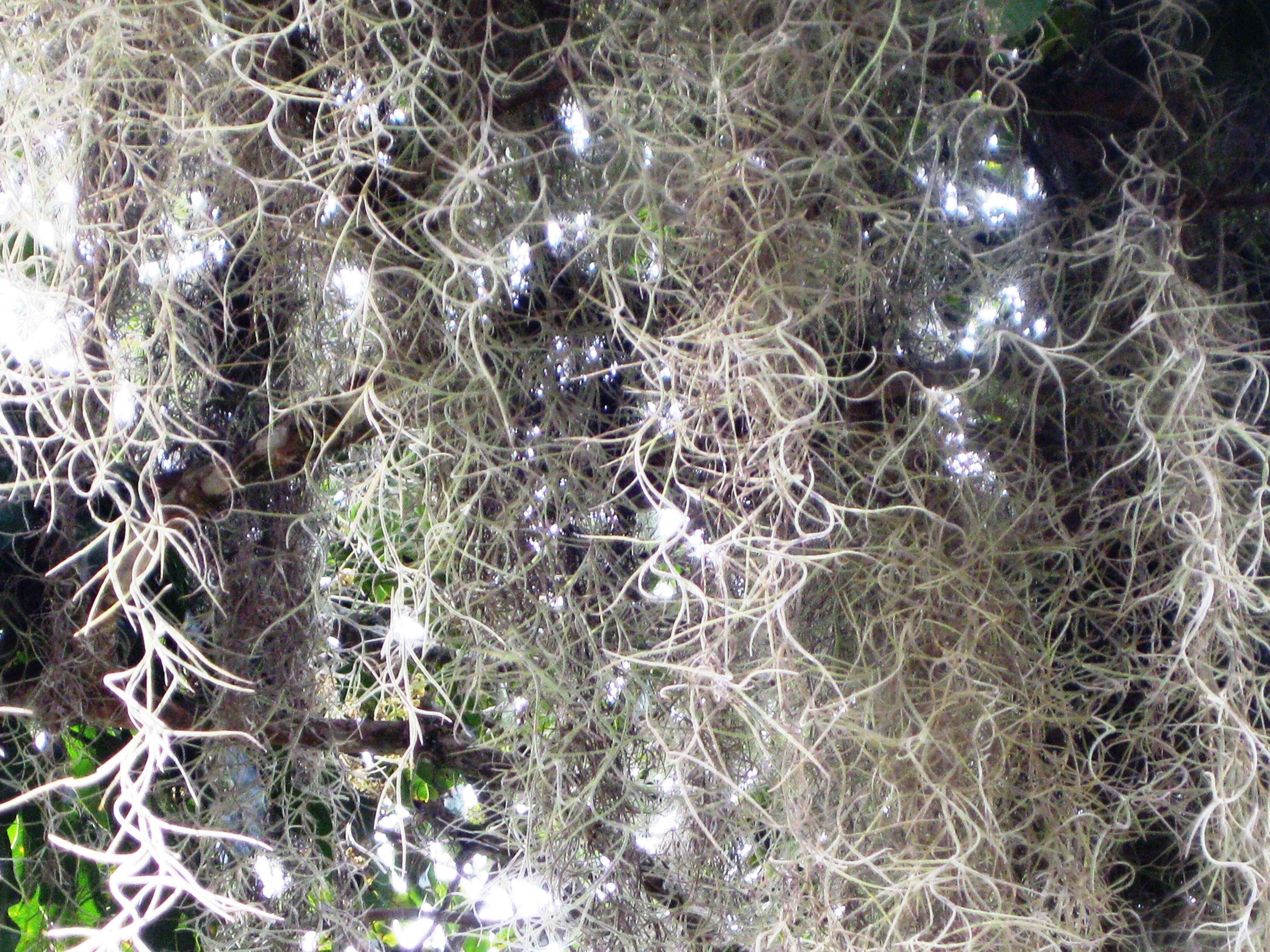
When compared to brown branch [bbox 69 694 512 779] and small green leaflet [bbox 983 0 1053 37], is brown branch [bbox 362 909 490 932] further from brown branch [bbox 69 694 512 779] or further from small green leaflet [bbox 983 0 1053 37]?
small green leaflet [bbox 983 0 1053 37]

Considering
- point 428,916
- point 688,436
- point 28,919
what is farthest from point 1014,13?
point 28,919

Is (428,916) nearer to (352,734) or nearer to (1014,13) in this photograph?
(352,734)

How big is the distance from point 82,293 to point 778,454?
41cm

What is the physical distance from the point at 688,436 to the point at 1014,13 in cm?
30

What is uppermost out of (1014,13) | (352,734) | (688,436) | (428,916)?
(1014,13)

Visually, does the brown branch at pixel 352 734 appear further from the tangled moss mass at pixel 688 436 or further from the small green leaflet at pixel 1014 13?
the small green leaflet at pixel 1014 13

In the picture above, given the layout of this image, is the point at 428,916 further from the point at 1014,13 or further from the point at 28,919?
the point at 1014,13

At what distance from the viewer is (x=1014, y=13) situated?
0.58m

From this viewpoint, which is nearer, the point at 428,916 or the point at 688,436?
the point at 688,436

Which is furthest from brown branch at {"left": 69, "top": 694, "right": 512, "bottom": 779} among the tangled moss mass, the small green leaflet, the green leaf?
the small green leaflet

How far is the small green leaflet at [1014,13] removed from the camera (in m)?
0.58

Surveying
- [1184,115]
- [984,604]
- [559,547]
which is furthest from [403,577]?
[1184,115]

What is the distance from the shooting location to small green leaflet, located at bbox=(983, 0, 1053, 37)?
22.8 inches

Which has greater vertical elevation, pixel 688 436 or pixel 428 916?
pixel 688 436
